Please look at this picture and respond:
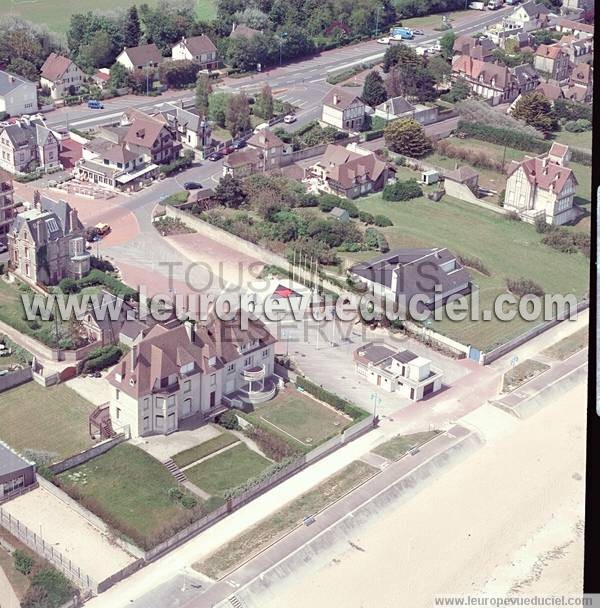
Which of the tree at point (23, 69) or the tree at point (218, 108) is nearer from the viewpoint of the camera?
the tree at point (218, 108)

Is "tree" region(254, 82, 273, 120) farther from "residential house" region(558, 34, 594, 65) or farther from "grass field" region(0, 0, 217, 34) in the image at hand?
"residential house" region(558, 34, 594, 65)

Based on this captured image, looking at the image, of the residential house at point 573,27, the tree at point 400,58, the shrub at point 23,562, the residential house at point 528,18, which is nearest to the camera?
the shrub at point 23,562

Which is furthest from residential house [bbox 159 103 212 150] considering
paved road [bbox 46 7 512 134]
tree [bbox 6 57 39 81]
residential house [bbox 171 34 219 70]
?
residential house [bbox 171 34 219 70]

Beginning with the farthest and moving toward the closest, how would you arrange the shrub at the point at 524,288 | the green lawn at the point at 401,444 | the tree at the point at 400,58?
the tree at the point at 400,58 < the shrub at the point at 524,288 < the green lawn at the point at 401,444

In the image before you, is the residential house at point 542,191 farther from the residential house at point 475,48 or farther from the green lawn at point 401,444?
the residential house at point 475,48

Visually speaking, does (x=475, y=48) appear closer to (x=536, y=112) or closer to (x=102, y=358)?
(x=536, y=112)

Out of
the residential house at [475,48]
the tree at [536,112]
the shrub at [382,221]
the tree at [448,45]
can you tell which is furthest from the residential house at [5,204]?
the tree at [448,45]
